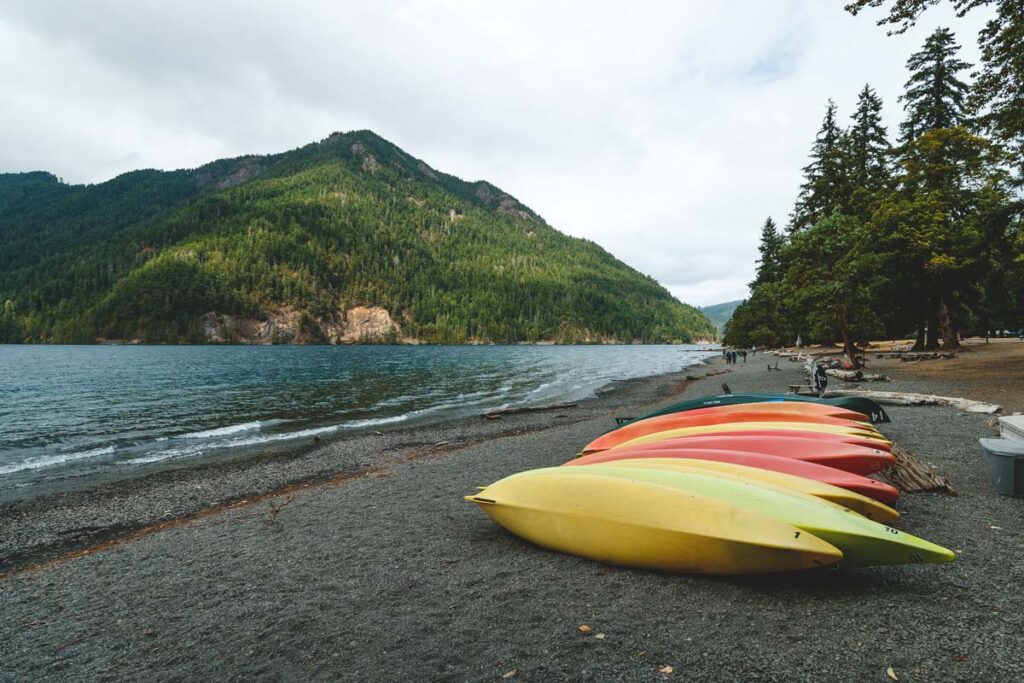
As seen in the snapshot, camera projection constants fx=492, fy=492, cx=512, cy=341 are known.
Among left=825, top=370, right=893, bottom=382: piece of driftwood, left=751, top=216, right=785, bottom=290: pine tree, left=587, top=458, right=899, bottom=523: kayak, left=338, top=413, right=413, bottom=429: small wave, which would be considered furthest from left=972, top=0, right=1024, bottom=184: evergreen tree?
left=751, top=216, right=785, bottom=290: pine tree

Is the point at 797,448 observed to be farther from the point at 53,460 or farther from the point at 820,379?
the point at 53,460

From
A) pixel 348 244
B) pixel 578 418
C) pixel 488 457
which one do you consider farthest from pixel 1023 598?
pixel 348 244

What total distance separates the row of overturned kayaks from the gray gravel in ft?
0.82

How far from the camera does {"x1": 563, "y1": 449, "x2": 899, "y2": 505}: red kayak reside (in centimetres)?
423

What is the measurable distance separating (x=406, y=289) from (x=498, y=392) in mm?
142177

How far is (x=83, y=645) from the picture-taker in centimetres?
366

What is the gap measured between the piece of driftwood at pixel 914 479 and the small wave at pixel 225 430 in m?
16.3

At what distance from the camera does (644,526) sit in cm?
378

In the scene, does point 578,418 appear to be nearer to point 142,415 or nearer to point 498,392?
point 498,392

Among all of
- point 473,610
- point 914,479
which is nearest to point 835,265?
point 914,479

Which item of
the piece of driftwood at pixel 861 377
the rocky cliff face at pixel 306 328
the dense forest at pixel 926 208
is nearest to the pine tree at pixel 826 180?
the dense forest at pixel 926 208

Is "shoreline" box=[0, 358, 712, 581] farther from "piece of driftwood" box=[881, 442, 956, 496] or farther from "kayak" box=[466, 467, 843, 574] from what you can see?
"piece of driftwood" box=[881, 442, 956, 496]

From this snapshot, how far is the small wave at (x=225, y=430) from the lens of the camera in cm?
1502

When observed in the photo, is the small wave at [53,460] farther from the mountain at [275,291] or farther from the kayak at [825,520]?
the mountain at [275,291]
